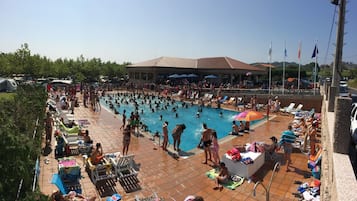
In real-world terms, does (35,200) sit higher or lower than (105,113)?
higher

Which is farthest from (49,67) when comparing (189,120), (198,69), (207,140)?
(207,140)

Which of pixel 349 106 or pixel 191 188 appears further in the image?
pixel 191 188

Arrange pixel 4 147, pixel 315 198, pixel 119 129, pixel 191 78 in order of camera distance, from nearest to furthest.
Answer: pixel 4 147
pixel 315 198
pixel 119 129
pixel 191 78

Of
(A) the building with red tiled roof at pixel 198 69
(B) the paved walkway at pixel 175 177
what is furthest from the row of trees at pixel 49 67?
(B) the paved walkway at pixel 175 177

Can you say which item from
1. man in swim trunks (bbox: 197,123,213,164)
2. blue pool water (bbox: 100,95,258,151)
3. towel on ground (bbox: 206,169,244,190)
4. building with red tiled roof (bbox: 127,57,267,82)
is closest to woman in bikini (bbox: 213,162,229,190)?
towel on ground (bbox: 206,169,244,190)

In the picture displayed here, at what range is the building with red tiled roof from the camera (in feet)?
129

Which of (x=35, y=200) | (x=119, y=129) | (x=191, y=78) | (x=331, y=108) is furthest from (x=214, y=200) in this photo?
(x=191, y=78)

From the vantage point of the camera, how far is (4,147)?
2957 millimetres

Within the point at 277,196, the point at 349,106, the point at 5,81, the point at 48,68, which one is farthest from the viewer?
the point at 48,68

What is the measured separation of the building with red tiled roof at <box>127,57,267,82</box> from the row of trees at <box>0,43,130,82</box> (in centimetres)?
1029

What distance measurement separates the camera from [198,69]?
1663 inches

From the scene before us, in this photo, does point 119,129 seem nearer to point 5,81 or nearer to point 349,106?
point 349,106

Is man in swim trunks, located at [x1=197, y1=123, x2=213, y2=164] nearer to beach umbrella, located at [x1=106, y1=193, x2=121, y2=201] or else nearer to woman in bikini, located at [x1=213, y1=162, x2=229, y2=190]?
woman in bikini, located at [x1=213, y1=162, x2=229, y2=190]

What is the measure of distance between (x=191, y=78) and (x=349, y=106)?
37.1 metres
